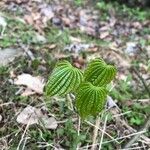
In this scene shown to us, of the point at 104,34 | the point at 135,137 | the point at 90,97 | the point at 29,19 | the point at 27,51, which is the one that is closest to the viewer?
the point at 90,97

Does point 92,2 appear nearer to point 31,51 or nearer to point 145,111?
point 31,51

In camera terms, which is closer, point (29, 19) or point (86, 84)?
point (86, 84)

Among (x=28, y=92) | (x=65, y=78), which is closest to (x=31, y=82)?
(x=28, y=92)

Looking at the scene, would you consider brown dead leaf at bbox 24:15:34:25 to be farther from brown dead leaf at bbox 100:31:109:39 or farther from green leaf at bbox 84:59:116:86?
green leaf at bbox 84:59:116:86

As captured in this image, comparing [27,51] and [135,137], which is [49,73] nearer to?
[27,51]

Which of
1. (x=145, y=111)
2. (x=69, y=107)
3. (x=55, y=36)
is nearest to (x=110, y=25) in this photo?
(x=55, y=36)

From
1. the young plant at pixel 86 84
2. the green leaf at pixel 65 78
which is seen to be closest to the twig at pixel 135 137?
the young plant at pixel 86 84
